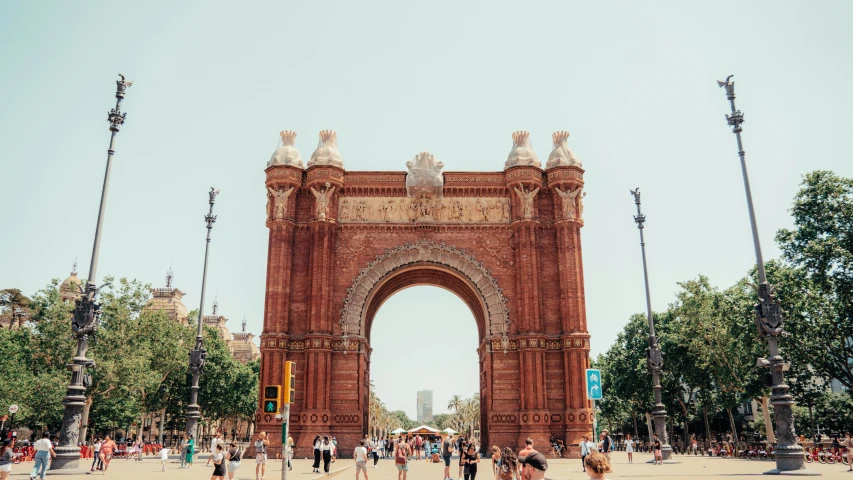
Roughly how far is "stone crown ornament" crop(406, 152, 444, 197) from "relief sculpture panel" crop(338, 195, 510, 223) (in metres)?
0.49

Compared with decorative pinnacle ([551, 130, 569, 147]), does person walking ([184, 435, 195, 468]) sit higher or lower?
lower

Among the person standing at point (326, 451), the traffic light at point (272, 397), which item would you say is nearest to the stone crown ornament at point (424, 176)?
the person standing at point (326, 451)

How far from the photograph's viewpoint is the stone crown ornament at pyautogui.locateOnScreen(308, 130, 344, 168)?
37.4 metres

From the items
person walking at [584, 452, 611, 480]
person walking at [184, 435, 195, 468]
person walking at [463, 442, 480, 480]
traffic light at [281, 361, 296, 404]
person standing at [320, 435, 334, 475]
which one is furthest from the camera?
person walking at [184, 435, 195, 468]

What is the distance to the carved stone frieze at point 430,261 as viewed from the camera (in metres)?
36.2

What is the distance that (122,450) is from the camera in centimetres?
4703

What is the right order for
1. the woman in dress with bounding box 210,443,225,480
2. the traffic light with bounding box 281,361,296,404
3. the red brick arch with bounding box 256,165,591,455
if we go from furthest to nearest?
1. the red brick arch with bounding box 256,165,591,455
2. the woman in dress with bounding box 210,443,225,480
3. the traffic light with bounding box 281,361,296,404

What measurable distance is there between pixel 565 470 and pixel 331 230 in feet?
62.5

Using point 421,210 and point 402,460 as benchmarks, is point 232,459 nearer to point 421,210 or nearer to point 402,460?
point 402,460

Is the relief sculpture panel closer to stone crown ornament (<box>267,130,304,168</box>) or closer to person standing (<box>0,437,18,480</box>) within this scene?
stone crown ornament (<box>267,130,304,168</box>)

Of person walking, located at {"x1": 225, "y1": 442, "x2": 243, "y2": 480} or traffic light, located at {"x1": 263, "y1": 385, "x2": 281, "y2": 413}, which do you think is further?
person walking, located at {"x1": 225, "y1": 442, "x2": 243, "y2": 480}

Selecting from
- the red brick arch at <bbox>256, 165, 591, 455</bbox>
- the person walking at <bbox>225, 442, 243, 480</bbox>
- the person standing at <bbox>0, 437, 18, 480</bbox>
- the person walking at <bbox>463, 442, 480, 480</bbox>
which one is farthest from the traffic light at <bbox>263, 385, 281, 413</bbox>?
the red brick arch at <bbox>256, 165, 591, 455</bbox>

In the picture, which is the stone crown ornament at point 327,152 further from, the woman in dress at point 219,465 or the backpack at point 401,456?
the woman in dress at point 219,465

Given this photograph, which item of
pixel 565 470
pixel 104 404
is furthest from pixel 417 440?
pixel 104 404
